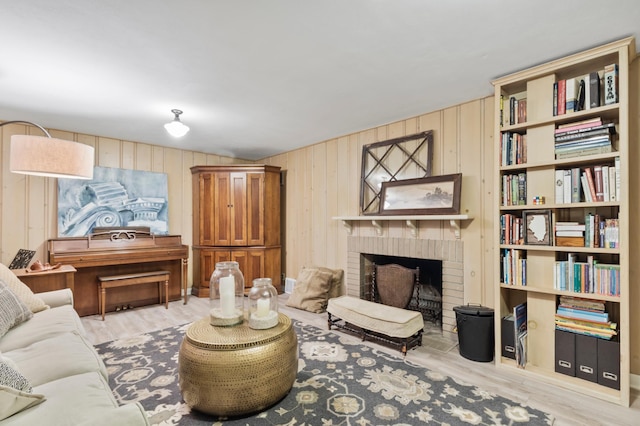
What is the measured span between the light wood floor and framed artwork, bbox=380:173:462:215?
1320 mm

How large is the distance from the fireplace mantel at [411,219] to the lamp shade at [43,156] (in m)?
2.80

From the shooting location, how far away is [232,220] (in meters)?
5.02

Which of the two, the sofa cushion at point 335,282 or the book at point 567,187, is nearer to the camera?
the book at point 567,187

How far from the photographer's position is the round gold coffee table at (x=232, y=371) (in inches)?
71.4

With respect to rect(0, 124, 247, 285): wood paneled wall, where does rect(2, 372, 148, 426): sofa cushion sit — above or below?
below

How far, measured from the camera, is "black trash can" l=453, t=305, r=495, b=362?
2674 mm

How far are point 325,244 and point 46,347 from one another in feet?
10.9

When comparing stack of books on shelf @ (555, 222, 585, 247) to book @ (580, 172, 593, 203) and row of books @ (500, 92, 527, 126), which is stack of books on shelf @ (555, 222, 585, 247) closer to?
book @ (580, 172, 593, 203)

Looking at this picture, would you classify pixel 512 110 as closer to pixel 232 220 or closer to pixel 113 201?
pixel 232 220

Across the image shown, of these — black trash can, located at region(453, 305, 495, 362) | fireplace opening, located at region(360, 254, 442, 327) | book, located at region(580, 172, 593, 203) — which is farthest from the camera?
fireplace opening, located at region(360, 254, 442, 327)

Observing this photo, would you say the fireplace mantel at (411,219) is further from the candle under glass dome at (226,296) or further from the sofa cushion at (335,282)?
the candle under glass dome at (226,296)

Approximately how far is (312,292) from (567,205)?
294 cm

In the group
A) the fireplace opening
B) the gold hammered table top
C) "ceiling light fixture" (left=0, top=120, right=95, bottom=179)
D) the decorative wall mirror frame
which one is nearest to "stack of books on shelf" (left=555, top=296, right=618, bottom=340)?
the fireplace opening

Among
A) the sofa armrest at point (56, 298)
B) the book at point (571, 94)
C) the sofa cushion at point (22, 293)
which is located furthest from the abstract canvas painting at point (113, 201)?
the book at point (571, 94)
